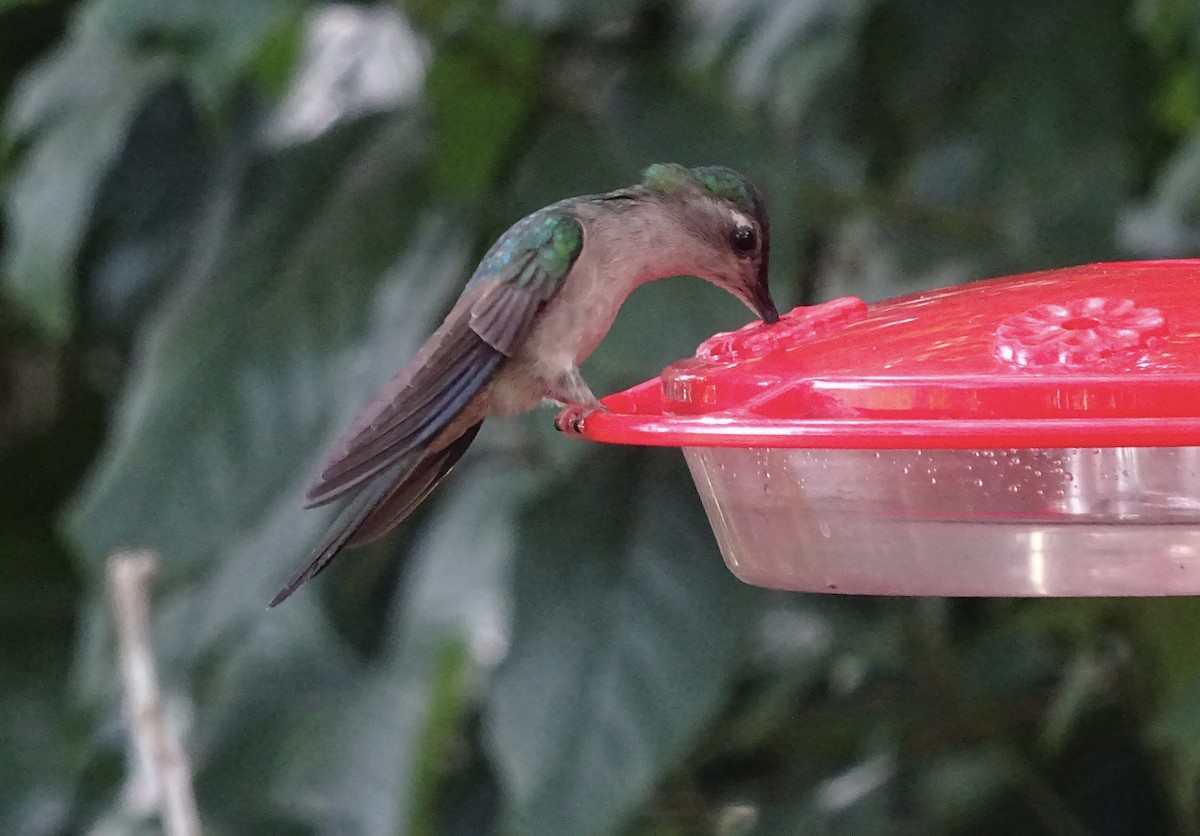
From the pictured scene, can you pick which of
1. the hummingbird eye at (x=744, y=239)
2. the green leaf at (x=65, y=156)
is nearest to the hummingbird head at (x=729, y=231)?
the hummingbird eye at (x=744, y=239)

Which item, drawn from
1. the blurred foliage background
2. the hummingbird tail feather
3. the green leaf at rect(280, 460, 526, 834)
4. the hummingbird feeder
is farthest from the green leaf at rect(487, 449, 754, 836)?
the hummingbird feeder

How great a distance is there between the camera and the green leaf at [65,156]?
7.76 ft

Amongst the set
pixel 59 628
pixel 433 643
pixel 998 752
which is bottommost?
pixel 998 752

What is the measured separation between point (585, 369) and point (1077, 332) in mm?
1122

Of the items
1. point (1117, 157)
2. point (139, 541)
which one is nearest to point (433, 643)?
point (139, 541)

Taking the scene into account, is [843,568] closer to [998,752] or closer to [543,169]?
[543,169]

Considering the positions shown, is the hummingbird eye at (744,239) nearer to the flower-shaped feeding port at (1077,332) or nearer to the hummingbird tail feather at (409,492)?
the hummingbird tail feather at (409,492)

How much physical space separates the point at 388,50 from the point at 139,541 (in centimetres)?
98

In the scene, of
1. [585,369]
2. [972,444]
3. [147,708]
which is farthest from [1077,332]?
[585,369]

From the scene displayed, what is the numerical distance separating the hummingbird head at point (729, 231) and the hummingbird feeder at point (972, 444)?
533 mm

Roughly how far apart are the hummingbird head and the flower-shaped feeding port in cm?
60

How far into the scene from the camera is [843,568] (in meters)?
1.36

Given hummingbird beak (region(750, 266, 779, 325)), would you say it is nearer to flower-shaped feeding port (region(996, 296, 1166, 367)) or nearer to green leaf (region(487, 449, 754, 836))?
green leaf (region(487, 449, 754, 836))

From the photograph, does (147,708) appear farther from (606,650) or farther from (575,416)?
(606,650)
